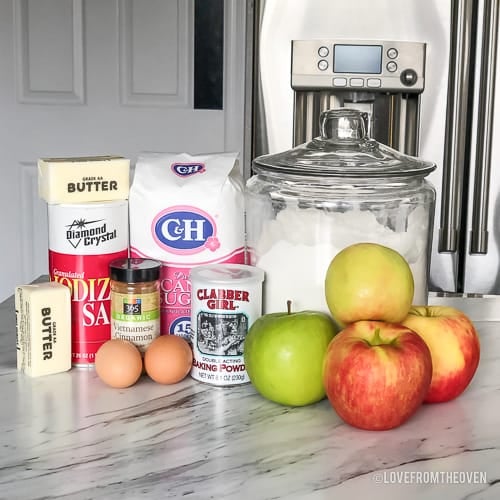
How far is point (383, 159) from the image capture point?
3.47 feet

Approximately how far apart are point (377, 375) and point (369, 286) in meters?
0.12

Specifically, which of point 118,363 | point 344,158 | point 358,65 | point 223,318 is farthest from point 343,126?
point 358,65

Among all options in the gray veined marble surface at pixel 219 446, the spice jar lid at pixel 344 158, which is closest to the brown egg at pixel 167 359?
the gray veined marble surface at pixel 219 446

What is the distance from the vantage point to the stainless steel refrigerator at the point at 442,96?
1.84m

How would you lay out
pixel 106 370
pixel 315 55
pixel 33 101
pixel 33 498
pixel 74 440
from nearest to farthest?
pixel 33 498 → pixel 74 440 → pixel 106 370 → pixel 315 55 → pixel 33 101

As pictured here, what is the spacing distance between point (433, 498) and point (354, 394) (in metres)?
0.14

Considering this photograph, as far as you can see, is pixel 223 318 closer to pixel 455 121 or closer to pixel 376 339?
pixel 376 339

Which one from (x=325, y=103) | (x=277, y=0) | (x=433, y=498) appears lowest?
(x=433, y=498)

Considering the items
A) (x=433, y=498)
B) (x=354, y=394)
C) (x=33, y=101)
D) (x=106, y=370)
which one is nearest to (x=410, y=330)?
(x=354, y=394)

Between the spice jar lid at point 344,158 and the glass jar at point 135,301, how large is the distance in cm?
20

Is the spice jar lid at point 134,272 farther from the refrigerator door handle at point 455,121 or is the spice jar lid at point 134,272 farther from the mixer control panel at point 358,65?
the refrigerator door handle at point 455,121

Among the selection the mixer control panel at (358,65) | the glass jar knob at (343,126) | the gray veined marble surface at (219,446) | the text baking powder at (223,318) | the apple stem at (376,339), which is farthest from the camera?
the mixer control panel at (358,65)

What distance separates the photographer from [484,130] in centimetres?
191

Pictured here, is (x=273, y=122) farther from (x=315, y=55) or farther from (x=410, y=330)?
(x=410, y=330)
